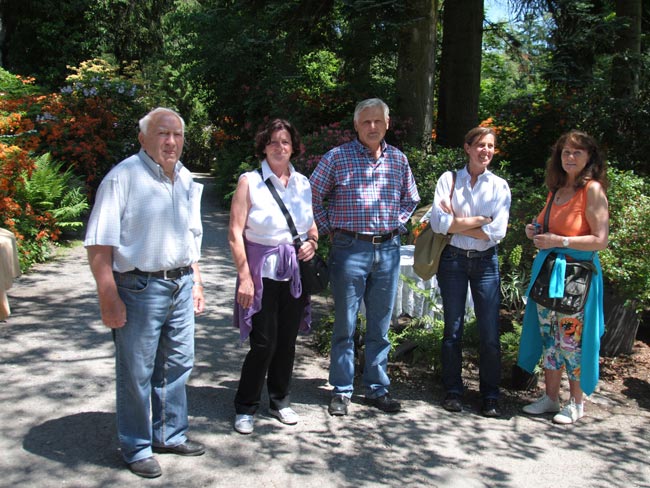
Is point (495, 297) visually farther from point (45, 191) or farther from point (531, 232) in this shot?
point (45, 191)

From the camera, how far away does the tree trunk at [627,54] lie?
10.2m

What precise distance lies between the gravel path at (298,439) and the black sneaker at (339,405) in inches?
2.5

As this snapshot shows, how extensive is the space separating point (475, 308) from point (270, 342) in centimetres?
148

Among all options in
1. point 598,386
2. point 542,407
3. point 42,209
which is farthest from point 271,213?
point 42,209

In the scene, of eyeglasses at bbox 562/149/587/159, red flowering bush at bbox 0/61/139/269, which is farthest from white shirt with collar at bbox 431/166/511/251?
red flowering bush at bbox 0/61/139/269

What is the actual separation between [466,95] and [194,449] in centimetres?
907

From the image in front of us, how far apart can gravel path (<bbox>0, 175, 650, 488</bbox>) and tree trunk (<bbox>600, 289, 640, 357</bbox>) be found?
1118 millimetres

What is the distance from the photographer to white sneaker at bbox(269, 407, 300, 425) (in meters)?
4.05

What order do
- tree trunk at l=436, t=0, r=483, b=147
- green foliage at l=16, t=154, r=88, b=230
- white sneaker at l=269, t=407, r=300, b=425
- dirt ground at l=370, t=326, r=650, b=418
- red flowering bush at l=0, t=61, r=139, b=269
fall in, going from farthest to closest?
1. tree trunk at l=436, t=0, r=483, b=147
2. green foliage at l=16, t=154, r=88, b=230
3. red flowering bush at l=0, t=61, r=139, b=269
4. dirt ground at l=370, t=326, r=650, b=418
5. white sneaker at l=269, t=407, r=300, b=425

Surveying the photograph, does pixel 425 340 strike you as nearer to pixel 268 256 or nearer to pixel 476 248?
pixel 476 248

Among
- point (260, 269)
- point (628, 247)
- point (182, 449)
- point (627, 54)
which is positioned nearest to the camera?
point (182, 449)

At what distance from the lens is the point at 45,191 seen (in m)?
8.56

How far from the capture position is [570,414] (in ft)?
14.0

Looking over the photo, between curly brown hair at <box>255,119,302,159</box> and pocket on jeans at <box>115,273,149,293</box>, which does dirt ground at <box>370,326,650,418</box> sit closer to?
curly brown hair at <box>255,119,302,159</box>
